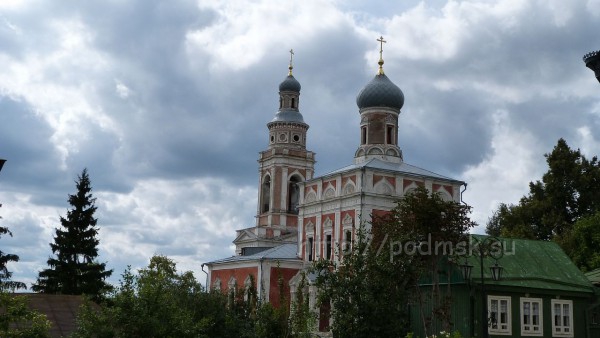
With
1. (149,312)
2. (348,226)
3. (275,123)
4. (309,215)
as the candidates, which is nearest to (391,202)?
(348,226)

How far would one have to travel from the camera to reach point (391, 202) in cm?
4759

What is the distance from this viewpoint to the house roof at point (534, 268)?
33.5 m

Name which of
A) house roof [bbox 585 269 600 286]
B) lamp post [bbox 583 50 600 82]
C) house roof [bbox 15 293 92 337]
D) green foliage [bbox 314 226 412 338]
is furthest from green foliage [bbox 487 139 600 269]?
house roof [bbox 15 293 92 337]

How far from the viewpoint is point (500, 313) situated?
32.9 m

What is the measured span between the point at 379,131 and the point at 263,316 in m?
27.5

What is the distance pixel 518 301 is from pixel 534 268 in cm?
240

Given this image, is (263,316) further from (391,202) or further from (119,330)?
(391,202)

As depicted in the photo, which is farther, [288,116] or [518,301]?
A: [288,116]

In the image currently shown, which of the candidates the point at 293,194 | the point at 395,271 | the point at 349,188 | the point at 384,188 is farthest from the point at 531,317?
the point at 293,194

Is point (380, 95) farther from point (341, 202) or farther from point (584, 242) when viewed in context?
point (584, 242)

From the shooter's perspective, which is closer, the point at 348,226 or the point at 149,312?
the point at 149,312

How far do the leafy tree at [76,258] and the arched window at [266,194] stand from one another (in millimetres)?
21183

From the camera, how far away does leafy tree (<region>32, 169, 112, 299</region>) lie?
47.1 metres

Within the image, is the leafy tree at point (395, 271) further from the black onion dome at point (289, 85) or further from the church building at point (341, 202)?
the black onion dome at point (289, 85)
